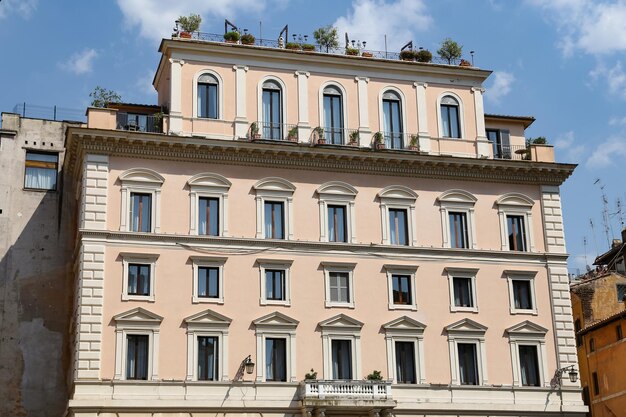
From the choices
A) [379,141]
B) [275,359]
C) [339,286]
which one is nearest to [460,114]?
[379,141]

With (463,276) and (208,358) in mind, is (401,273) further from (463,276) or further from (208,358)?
(208,358)

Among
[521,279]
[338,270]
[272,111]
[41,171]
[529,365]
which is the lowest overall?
[529,365]

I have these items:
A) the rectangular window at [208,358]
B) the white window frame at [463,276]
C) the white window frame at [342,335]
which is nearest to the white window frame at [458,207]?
the white window frame at [463,276]

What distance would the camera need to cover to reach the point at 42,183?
4866cm

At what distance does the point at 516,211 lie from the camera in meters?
47.3

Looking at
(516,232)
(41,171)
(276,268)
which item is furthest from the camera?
(41,171)

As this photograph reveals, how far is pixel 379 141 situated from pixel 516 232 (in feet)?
25.5

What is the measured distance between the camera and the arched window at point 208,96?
45281 mm

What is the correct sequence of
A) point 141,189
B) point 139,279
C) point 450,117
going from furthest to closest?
point 450,117 → point 141,189 → point 139,279

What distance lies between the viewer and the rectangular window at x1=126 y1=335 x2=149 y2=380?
40438 millimetres

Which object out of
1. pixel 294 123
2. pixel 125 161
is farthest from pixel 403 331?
pixel 125 161

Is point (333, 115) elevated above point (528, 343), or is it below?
above

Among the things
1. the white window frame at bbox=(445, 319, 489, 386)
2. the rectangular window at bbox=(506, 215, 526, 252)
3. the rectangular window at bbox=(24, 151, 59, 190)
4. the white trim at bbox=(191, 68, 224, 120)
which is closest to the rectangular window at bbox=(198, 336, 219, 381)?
the white trim at bbox=(191, 68, 224, 120)

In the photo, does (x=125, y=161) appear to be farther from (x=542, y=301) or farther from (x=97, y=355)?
(x=542, y=301)
